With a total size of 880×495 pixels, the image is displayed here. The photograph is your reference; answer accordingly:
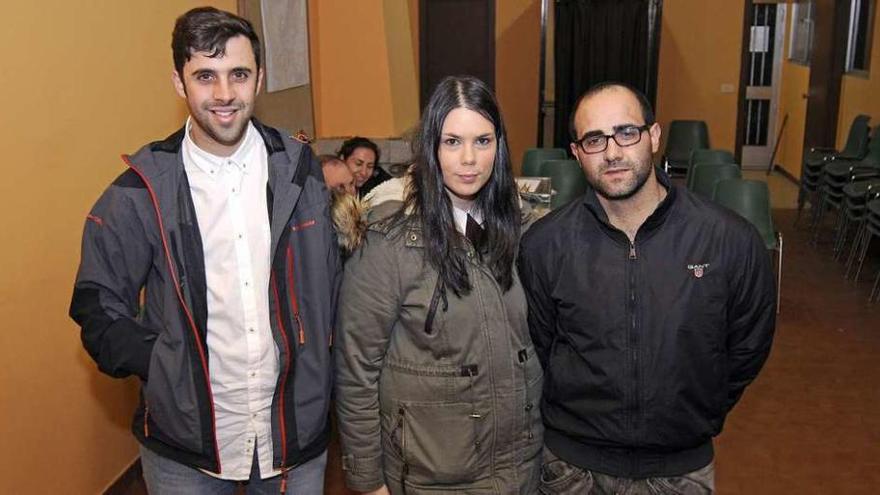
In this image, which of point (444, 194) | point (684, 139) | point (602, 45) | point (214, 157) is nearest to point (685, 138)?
point (684, 139)

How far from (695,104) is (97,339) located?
8.88 m

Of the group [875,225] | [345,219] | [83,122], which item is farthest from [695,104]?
[345,219]

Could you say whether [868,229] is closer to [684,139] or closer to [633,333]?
[684,139]

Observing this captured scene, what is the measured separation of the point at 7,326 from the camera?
2520 mm

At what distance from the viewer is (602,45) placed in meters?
8.88

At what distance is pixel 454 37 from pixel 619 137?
592cm

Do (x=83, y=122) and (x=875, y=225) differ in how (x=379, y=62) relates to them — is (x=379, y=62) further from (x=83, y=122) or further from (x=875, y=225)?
(x=875, y=225)

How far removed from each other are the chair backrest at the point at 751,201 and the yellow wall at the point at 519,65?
3.42 metres

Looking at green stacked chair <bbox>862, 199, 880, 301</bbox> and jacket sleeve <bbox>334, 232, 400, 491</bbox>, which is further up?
jacket sleeve <bbox>334, 232, 400, 491</bbox>

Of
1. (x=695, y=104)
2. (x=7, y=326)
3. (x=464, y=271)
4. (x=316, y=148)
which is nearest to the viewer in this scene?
(x=464, y=271)

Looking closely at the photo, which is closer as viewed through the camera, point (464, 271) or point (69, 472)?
point (464, 271)

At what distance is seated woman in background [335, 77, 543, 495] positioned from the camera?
1.86 metres

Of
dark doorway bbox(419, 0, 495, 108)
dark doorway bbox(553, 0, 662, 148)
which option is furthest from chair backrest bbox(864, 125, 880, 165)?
dark doorway bbox(419, 0, 495, 108)

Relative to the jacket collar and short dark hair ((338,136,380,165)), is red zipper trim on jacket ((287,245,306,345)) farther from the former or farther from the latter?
short dark hair ((338,136,380,165))
